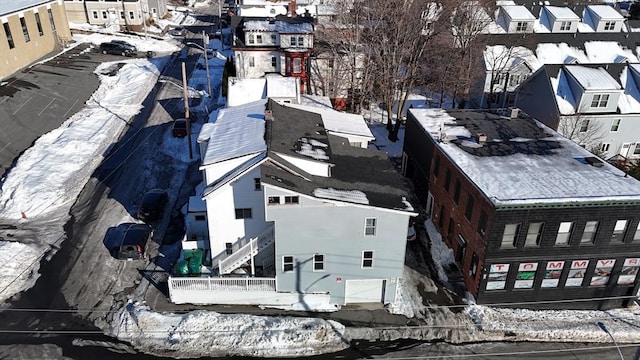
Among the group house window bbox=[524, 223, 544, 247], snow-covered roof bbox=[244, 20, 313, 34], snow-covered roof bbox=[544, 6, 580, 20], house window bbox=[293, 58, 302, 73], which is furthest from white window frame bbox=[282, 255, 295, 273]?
snow-covered roof bbox=[544, 6, 580, 20]

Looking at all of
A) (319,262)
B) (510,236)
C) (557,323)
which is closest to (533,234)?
(510,236)

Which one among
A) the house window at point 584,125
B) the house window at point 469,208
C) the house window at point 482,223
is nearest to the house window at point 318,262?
the house window at point 482,223

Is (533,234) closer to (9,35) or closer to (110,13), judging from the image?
(9,35)

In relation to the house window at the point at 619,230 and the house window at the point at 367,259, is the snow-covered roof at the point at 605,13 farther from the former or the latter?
the house window at the point at 367,259

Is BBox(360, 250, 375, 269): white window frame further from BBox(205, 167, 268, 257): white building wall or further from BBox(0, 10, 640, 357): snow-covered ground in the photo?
BBox(205, 167, 268, 257): white building wall

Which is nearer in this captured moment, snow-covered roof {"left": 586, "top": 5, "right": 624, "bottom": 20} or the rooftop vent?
the rooftop vent
